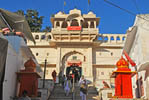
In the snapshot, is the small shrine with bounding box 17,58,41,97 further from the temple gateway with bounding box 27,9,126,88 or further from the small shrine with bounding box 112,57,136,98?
the temple gateway with bounding box 27,9,126,88

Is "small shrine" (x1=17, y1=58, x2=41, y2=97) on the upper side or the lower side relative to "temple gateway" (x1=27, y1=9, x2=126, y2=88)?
lower

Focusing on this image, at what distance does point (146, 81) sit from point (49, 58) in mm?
15226

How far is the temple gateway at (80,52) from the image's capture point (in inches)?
949

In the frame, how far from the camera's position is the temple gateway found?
79.0ft

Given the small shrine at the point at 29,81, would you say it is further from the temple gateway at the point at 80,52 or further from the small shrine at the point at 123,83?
the temple gateway at the point at 80,52

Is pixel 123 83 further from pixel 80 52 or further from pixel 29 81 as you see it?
pixel 80 52

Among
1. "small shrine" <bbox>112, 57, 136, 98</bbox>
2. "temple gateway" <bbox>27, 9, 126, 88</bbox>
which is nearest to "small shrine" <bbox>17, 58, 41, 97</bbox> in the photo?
"small shrine" <bbox>112, 57, 136, 98</bbox>

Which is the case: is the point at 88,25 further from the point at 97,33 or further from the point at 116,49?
the point at 116,49

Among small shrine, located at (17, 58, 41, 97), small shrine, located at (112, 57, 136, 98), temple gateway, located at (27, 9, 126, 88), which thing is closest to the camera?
small shrine, located at (112, 57, 136, 98)

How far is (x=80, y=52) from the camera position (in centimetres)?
2450

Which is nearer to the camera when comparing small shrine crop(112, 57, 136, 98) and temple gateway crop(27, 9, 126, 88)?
small shrine crop(112, 57, 136, 98)

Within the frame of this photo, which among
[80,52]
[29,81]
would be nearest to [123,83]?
[29,81]

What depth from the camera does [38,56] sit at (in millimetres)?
24906

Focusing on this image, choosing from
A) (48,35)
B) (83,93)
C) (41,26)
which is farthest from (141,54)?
(41,26)
